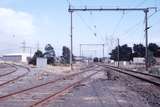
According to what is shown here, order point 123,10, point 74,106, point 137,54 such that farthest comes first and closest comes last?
point 137,54
point 123,10
point 74,106

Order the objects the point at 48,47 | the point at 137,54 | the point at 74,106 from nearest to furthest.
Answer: the point at 74,106 → the point at 48,47 → the point at 137,54

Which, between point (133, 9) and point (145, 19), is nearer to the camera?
point (133, 9)

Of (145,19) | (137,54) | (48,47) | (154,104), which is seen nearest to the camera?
(154,104)

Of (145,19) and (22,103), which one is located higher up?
(145,19)

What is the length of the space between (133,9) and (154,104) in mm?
39391

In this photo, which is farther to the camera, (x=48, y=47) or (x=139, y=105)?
(x=48, y=47)

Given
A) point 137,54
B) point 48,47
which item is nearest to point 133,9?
point 48,47

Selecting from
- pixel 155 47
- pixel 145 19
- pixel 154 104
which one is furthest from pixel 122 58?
pixel 154 104

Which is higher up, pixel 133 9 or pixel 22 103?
pixel 133 9

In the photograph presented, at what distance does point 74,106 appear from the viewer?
14562 millimetres

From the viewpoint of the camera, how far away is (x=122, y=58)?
592ft

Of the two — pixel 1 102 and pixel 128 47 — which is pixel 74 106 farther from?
pixel 128 47

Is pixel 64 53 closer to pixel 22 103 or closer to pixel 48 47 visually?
pixel 48 47

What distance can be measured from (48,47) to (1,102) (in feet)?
482
